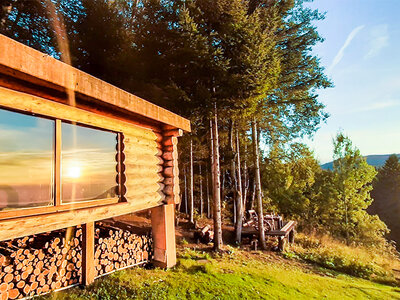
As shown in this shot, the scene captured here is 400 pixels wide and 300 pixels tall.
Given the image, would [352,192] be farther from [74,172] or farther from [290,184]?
[74,172]

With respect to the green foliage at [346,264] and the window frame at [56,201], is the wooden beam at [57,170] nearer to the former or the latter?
the window frame at [56,201]

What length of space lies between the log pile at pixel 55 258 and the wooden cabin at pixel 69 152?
17cm

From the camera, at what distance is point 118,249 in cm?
556

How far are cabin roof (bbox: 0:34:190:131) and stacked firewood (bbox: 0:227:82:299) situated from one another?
9.79 feet

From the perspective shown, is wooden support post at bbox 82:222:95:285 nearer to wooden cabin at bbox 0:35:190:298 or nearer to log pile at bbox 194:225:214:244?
wooden cabin at bbox 0:35:190:298

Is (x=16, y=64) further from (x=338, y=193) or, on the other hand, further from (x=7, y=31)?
(x=338, y=193)

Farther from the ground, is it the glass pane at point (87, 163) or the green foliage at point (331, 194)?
the glass pane at point (87, 163)

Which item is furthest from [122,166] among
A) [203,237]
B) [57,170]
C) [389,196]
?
[389,196]

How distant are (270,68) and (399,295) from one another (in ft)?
28.0

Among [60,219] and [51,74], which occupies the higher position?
[51,74]

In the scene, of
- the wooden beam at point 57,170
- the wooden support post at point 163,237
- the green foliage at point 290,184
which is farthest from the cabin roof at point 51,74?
the green foliage at point 290,184

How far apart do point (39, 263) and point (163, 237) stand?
2570 millimetres

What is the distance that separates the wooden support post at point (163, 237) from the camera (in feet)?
19.2

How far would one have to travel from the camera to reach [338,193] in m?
18.2
